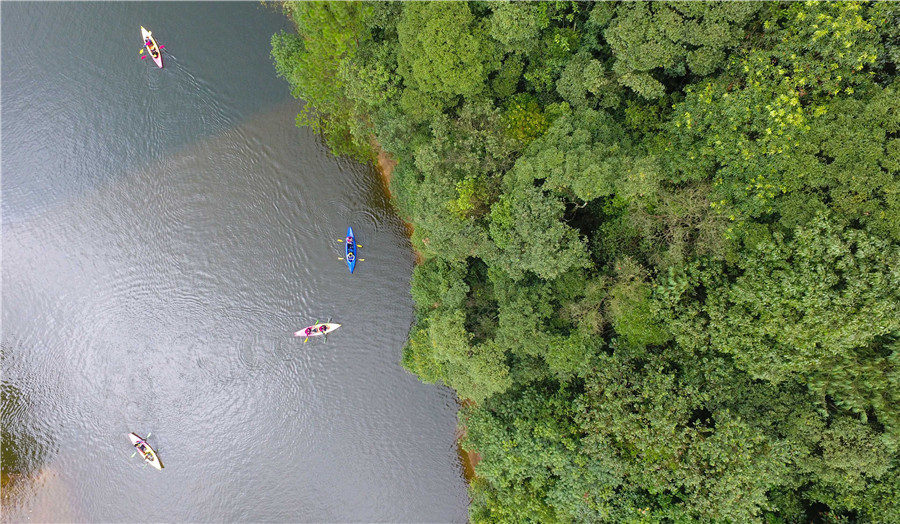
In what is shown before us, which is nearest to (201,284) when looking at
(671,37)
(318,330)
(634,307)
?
(318,330)

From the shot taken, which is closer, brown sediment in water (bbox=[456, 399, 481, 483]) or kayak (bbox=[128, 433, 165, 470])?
brown sediment in water (bbox=[456, 399, 481, 483])

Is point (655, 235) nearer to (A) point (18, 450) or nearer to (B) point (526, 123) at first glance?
(B) point (526, 123)

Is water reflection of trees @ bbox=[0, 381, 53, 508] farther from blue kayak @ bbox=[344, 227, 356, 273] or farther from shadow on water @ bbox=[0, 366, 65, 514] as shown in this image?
blue kayak @ bbox=[344, 227, 356, 273]

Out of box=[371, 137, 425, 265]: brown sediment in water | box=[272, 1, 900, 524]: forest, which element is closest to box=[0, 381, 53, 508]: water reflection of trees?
box=[371, 137, 425, 265]: brown sediment in water

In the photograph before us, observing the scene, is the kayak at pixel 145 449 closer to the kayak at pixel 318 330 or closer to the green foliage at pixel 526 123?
the kayak at pixel 318 330

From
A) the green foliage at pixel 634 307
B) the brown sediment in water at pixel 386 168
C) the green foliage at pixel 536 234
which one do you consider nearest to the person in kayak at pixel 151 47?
the brown sediment in water at pixel 386 168

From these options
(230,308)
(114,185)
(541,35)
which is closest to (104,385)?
(230,308)
